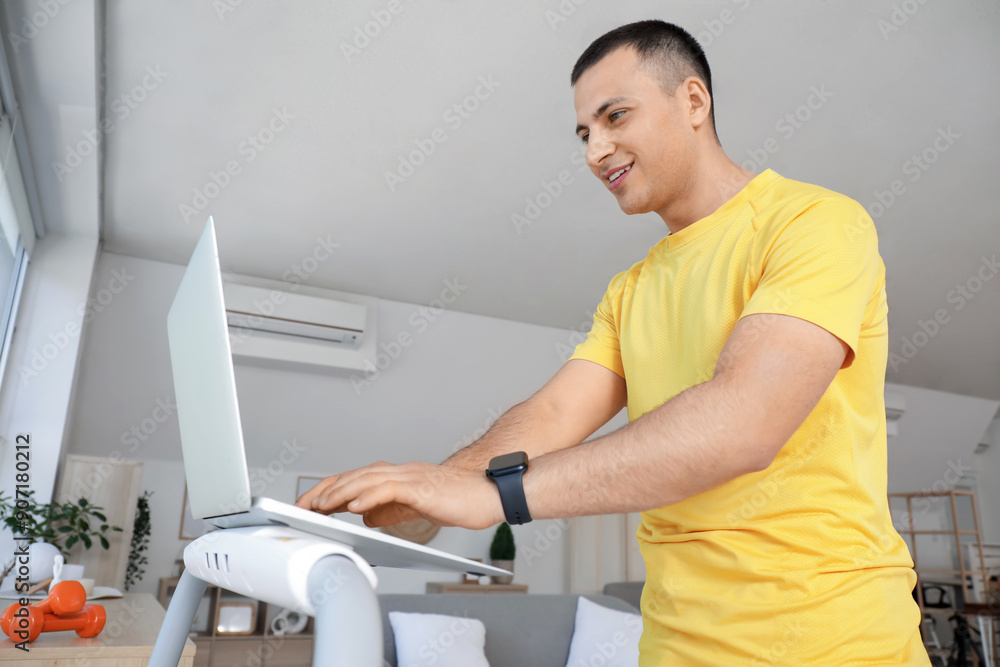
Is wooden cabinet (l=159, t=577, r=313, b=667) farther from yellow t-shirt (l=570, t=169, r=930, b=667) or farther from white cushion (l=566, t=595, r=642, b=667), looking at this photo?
yellow t-shirt (l=570, t=169, r=930, b=667)

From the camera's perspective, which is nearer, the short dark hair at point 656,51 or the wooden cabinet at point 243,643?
the short dark hair at point 656,51

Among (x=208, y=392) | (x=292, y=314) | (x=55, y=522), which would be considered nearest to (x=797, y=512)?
(x=208, y=392)

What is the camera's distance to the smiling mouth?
1.12 metres

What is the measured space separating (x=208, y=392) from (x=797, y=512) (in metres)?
0.66

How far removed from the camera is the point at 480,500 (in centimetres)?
67

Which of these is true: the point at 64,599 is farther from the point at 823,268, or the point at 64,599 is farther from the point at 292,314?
the point at 292,314

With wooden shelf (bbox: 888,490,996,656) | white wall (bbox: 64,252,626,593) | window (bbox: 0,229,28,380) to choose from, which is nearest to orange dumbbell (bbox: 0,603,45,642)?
window (bbox: 0,229,28,380)

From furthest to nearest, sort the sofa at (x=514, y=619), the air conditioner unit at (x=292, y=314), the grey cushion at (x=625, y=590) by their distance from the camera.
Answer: the grey cushion at (x=625, y=590) < the air conditioner unit at (x=292, y=314) < the sofa at (x=514, y=619)

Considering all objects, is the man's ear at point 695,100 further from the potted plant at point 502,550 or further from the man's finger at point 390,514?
the potted plant at point 502,550

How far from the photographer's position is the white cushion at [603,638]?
3.84 meters

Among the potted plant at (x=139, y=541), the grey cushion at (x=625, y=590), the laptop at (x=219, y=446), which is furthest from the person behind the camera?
the grey cushion at (x=625, y=590)

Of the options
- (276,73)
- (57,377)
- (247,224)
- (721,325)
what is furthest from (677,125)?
(57,377)

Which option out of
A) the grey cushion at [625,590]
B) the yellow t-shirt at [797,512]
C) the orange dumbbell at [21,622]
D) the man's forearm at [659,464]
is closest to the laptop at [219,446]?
the man's forearm at [659,464]

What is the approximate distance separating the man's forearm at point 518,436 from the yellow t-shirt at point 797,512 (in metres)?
0.21
